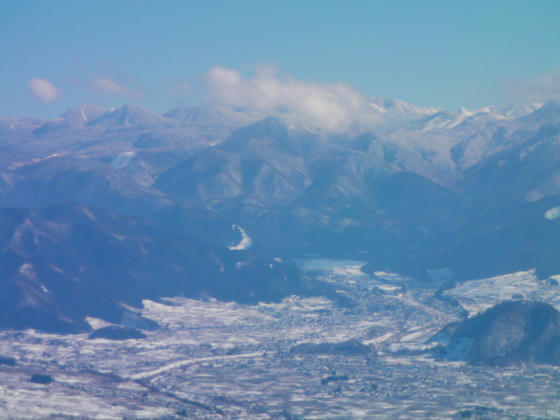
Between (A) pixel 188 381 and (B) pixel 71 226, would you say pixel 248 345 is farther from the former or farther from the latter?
(B) pixel 71 226

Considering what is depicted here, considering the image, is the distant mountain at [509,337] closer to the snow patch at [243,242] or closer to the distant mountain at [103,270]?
the distant mountain at [103,270]

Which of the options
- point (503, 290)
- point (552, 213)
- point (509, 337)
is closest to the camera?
point (509, 337)

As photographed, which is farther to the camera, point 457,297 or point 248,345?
point 457,297

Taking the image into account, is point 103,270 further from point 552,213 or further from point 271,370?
point 552,213

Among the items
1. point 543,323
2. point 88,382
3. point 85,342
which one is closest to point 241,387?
point 88,382

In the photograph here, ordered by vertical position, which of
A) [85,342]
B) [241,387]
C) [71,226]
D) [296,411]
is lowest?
[296,411]

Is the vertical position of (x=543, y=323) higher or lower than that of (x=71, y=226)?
lower

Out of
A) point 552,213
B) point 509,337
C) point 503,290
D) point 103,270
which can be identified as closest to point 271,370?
point 509,337

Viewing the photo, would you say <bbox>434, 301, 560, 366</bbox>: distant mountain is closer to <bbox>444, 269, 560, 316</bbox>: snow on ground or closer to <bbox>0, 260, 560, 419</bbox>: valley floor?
<bbox>0, 260, 560, 419</bbox>: valley floor
